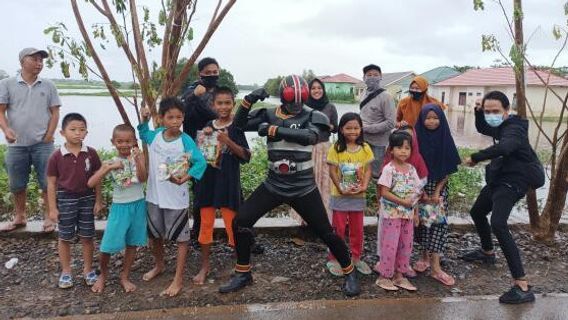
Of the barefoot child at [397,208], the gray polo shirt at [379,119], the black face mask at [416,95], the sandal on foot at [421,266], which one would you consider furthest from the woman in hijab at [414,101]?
the sandal on foot at [421,266]

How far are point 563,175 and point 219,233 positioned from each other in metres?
3.55

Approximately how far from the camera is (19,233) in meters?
4.57

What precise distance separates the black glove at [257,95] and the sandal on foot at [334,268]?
1.65m

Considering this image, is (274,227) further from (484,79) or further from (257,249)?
(484,79)

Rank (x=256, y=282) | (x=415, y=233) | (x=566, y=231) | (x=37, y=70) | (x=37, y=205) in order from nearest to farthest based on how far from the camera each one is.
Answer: (x=256, y=282), (x=415, y=233), (x=37, y=70), (x=566, y=231), (x=37, y=205)

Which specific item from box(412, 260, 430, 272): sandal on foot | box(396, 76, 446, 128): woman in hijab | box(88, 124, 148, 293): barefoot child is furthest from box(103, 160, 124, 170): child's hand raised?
box(412, 260, 430, 272): sandal on foot

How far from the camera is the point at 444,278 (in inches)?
152

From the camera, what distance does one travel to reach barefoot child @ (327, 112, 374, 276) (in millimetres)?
3779

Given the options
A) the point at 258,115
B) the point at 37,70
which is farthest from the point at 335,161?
the point at 37,70

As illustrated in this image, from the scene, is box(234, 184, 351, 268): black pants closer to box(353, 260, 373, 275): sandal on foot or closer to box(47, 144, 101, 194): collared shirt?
box(353, 260, 373, 275): sandal on foot

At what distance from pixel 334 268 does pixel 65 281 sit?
86.6 inches

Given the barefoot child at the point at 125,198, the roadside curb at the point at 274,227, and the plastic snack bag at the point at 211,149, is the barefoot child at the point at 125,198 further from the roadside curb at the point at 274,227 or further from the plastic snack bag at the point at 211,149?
the roadside curb at the point at 274,227

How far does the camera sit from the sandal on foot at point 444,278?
12.5 feet

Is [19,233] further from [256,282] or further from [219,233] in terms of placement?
[256,282]
